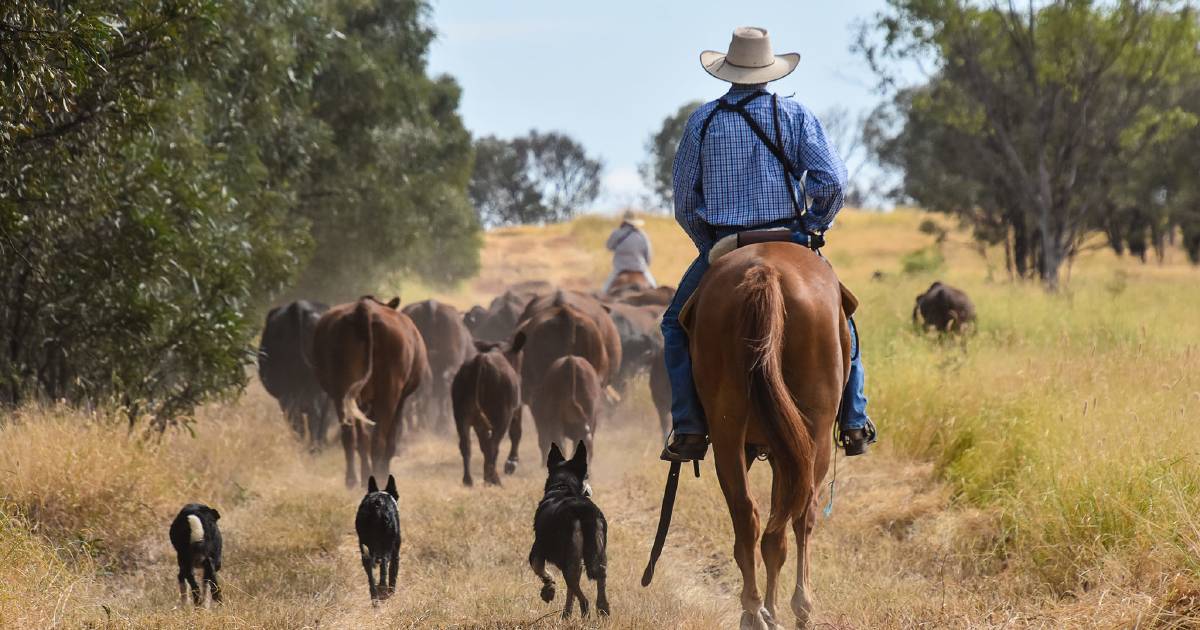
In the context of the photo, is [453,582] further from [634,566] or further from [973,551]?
[973,551]

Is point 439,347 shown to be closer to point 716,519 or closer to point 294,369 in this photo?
point 294,369

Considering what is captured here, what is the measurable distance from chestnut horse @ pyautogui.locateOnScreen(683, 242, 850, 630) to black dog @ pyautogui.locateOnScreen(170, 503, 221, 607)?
2.82m

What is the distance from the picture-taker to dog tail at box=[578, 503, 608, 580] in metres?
6.12

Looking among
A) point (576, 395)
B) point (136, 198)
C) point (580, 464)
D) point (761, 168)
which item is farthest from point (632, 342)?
point (761, 168)

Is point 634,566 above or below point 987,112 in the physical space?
below

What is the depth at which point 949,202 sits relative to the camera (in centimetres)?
4106

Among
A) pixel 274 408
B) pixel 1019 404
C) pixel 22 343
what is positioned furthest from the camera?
pixel 274 408

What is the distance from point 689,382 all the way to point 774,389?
0.84 m

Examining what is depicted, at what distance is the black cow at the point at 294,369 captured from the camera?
13.3 metres

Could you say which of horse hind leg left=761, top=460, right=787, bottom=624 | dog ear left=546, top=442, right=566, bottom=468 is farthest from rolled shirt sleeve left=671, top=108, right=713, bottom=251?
dog ear left=546, top=442, right=566, bottom=468

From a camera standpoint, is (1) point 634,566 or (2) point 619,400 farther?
(2) point 619,400

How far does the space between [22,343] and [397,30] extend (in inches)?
795

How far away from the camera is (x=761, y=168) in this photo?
5.86 m

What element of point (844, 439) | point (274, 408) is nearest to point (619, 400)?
point (274, 408)
